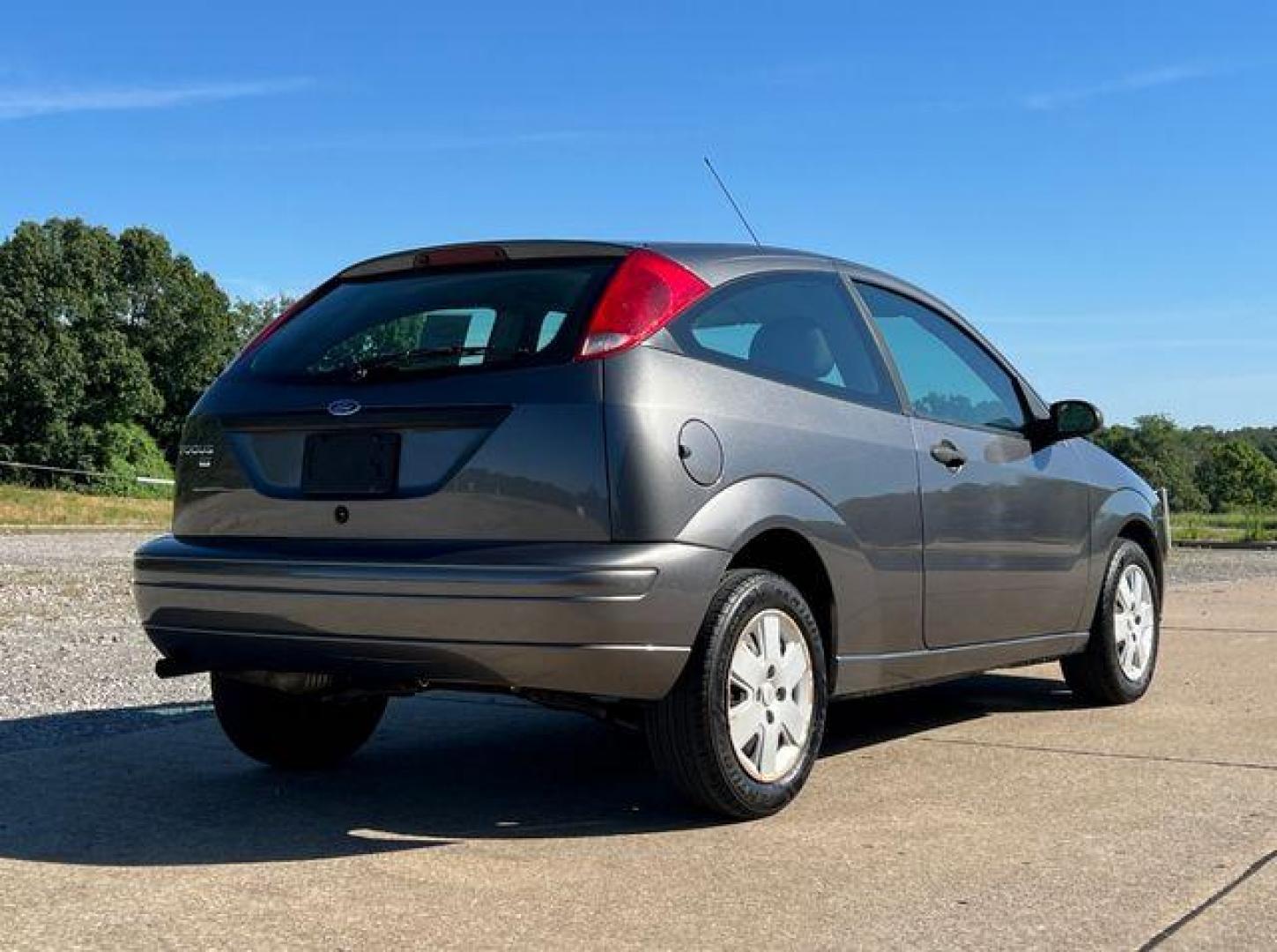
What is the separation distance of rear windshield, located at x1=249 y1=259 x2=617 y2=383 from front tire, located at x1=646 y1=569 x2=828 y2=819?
884 mm

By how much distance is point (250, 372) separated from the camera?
4461 mm

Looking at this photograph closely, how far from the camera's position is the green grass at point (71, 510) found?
30859 millimetres

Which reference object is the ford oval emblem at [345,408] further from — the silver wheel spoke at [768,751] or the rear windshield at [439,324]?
the silver wheel spoke at [768,751]

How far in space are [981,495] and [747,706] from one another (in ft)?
5.24

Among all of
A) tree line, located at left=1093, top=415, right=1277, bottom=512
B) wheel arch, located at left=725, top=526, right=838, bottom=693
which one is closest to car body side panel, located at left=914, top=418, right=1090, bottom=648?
wheel arch, located at left=725, top=526, right=838, bottom=693

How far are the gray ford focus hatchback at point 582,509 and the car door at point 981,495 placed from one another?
3cm

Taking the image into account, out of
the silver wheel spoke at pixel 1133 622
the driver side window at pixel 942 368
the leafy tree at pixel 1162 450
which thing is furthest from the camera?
the leafy tree at pixel 1162 450

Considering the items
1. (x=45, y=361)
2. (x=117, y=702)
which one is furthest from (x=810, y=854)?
(x=45, y=361)

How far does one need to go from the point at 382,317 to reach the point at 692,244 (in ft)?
3.21

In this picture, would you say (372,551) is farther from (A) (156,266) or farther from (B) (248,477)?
(A) (156,266)

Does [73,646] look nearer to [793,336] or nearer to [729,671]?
[793,336]

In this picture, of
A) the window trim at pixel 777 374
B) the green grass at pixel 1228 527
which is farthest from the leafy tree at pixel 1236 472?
the window trim at pixel 777 374

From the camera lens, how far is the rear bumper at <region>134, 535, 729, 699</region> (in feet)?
12.2

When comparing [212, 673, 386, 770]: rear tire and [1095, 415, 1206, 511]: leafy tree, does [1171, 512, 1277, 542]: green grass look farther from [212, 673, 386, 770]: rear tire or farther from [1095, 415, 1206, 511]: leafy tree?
[1095, 415, 1206, 511]: leafy tree
